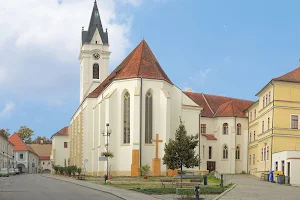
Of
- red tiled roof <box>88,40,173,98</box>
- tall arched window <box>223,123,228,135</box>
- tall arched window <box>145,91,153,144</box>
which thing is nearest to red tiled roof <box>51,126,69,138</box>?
tall arched window <box>223,123,228,135</box>

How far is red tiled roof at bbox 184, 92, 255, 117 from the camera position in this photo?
7225cm

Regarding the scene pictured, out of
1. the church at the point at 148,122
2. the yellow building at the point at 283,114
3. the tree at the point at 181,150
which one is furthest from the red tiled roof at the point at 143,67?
the tree at the point at 181,150

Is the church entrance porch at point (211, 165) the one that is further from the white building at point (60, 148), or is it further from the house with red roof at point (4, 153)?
the white building at point (60, 148)

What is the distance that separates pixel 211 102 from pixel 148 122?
69.0 feet

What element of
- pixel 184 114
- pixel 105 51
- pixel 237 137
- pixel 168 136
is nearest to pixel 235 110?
pixel 237 137

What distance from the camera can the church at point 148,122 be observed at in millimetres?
56031

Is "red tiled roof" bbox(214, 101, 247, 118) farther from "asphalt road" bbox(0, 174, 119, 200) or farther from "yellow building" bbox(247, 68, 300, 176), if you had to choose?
"asphalt road" bbox(0, 174, 119, 200)

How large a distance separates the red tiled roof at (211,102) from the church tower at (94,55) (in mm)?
17036

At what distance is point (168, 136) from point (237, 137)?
1479cm

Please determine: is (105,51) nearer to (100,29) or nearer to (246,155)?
(100,29)

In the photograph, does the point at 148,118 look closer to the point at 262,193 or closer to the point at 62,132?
the point at 262,193

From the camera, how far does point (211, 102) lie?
248 ft

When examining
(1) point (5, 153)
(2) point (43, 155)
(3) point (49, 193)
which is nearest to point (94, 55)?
(1) point (5, 153)

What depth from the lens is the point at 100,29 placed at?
85812 millimetres
